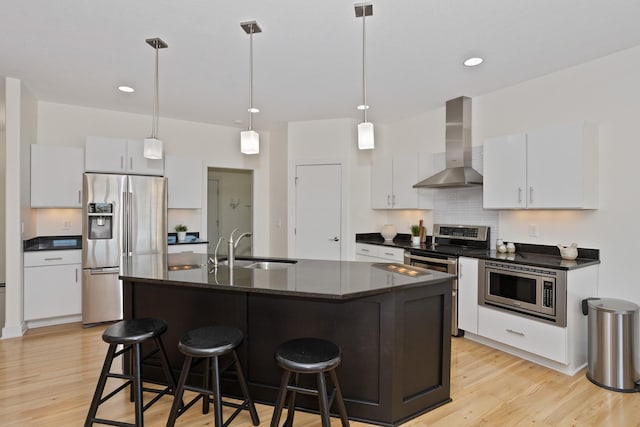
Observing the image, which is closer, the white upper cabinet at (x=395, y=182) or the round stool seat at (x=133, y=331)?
the round stool seat at (x=133, y=331)

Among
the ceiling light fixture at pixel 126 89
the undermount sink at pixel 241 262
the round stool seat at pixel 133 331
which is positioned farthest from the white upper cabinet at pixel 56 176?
the round stool seat at pixel 133 331

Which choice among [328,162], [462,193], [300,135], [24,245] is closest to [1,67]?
[24,245]

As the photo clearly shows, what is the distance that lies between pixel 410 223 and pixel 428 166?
2.91 feet

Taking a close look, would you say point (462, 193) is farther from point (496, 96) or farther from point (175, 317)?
point (175, 317)

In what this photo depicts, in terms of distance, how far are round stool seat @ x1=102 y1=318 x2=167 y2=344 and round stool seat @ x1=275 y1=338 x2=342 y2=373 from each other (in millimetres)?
870

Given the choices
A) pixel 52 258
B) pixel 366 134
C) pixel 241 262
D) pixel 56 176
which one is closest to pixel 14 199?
pixel 56 176

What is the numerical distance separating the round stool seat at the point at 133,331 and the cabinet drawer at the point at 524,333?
292cm

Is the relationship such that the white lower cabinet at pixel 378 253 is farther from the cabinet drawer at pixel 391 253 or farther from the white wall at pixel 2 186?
the white wall at pixel 2 186

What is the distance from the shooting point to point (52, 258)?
4027 millimetres

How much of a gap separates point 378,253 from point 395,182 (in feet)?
3.38

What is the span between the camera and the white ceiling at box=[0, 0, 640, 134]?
Answer: 7.75ft

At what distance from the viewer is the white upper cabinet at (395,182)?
475cm

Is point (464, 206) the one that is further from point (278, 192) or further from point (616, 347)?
point (278, 192)

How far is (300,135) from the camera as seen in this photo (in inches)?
208
